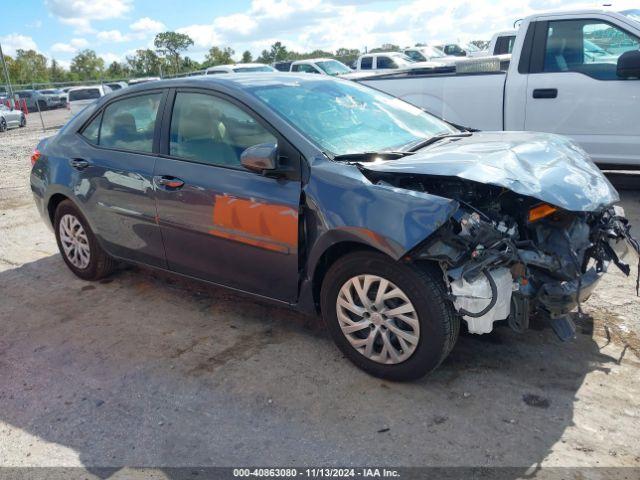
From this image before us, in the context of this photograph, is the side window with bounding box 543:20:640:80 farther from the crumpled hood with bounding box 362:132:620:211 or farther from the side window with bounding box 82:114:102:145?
the side window with bounding box 82:114:102:145

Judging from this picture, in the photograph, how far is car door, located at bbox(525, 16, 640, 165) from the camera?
253 inches

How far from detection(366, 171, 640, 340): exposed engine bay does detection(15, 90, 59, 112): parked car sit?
38.1 metres

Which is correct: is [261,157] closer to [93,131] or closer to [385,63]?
[93,131]

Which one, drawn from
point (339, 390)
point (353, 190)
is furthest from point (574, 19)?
point (339, 390)

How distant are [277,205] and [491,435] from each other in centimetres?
171

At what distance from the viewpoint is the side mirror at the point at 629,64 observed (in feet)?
20.0


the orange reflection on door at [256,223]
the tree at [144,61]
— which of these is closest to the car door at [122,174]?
the orange reflection on door at [256,223]

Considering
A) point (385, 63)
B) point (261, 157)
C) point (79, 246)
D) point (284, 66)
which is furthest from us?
point (284, 66)

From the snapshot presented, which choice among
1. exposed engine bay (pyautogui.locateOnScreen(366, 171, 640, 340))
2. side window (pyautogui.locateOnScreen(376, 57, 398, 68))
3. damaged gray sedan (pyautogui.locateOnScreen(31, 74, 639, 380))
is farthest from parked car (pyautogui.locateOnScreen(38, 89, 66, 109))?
exposed engine bay (pyautogui.locateOnScreen(366, 171, 640, 340))

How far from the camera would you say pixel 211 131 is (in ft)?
13.2

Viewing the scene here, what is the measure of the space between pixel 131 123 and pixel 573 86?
4811 millimetres

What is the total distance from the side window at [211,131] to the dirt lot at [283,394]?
1.24 meters

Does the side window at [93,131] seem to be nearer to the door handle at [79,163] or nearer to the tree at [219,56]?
the door handle at [79,163]

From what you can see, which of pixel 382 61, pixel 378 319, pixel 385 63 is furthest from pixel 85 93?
pixel 378 319
